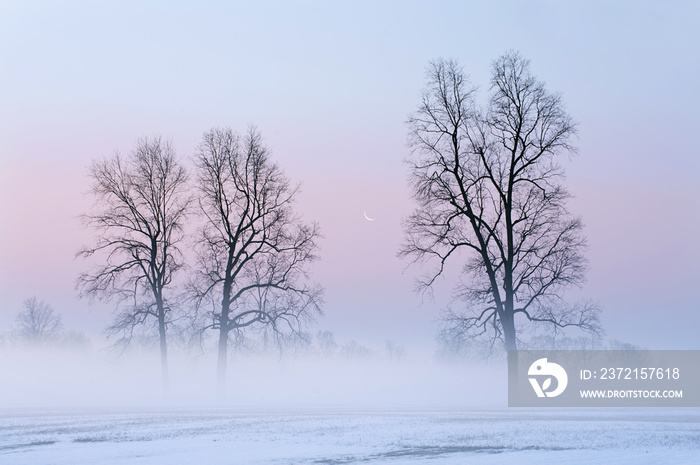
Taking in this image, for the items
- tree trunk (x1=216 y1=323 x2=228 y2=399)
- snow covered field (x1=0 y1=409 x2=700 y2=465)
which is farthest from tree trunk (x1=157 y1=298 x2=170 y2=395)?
snow covered field (x1=0 y1=409 x2=700 y2=465)

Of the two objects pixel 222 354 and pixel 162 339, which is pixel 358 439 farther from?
pixel 162 339

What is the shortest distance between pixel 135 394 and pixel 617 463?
40575 mm

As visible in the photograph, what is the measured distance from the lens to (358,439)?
59.3 ft

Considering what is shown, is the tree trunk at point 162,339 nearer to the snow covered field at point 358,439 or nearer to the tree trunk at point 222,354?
the tree trunk at point 222,354

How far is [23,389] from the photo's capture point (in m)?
57.4

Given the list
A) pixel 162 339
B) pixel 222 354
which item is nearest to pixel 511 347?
pixel 222 354

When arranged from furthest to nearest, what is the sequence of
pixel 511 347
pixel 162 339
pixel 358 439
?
1. pixel 162 339
2. pixel 511 347
3. pixel 358 439

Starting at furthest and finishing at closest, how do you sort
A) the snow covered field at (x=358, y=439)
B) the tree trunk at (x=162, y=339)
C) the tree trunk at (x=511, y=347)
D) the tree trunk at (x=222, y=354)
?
the tree trunk at (x=162, y=339)
the tree trunk at (x=222, y=354)
the tree trunk at (x=511, y=347)
the snow covered field at (x=358, y=439)

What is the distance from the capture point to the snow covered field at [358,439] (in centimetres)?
1495

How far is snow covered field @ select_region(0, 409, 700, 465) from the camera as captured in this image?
49.1ft

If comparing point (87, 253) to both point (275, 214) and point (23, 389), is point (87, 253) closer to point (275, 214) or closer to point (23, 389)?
point (275, 214)

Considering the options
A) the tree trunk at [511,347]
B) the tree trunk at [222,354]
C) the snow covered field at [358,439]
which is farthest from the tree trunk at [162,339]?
the tree trunk at [511,347]

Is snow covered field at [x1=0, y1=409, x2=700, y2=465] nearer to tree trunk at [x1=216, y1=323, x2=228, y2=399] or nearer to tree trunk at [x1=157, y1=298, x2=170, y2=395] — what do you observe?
tree trunk at [x1=216, y1=323, x2=228, y2=399]

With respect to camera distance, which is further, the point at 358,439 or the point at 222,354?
the point at 222,354
